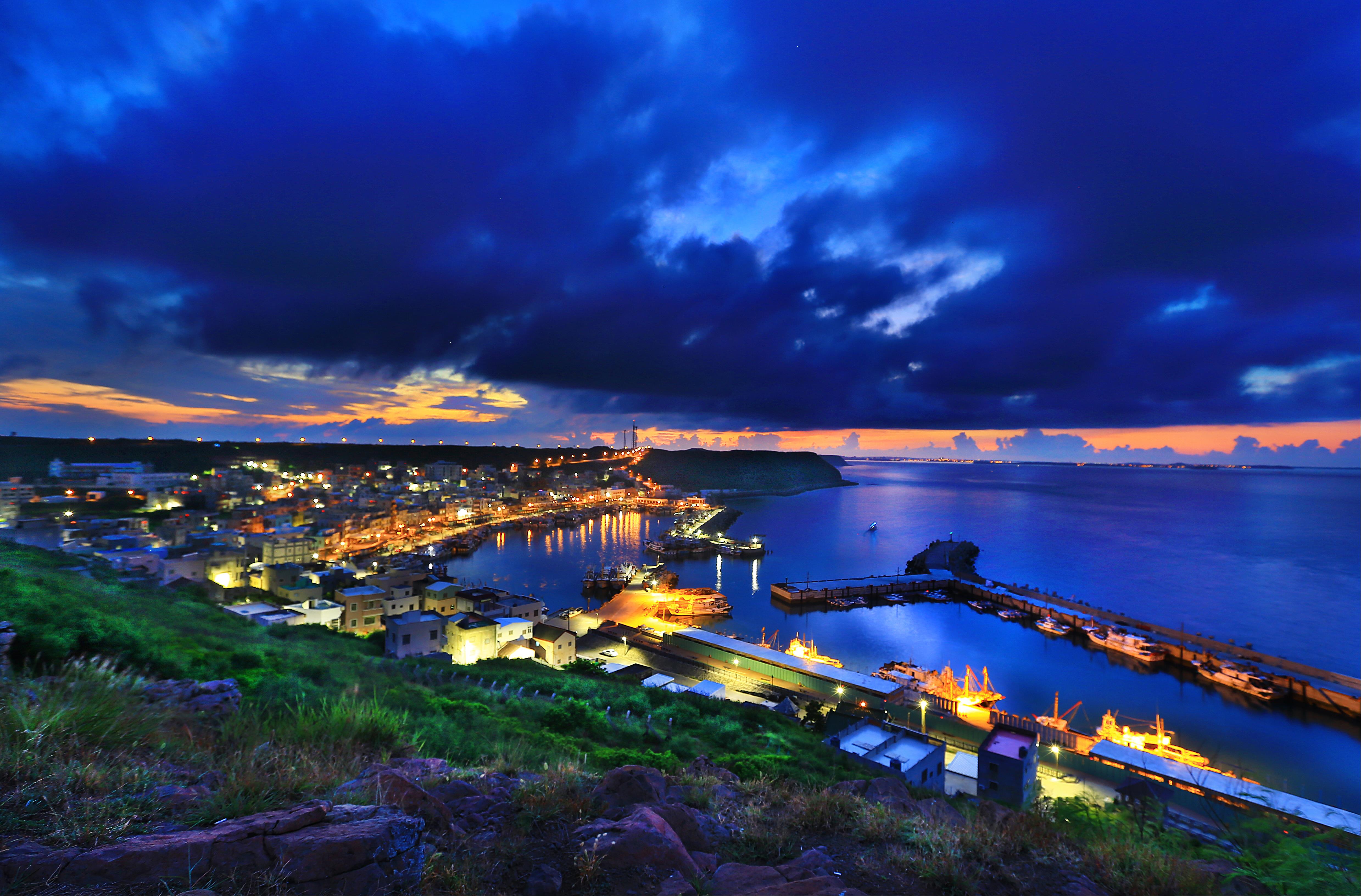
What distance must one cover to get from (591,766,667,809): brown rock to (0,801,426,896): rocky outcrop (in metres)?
0.92

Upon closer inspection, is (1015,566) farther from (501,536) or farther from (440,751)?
(440,751)

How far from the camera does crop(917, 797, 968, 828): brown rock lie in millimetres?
2795

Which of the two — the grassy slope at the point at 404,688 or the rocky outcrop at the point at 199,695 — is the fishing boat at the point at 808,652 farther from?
the rocky outcrop at the point at 199,695

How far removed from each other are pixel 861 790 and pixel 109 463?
947 inches

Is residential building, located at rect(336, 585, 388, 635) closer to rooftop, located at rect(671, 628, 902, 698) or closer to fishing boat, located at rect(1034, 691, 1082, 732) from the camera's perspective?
rooftop, located at rect(671, 628, 902, 698)

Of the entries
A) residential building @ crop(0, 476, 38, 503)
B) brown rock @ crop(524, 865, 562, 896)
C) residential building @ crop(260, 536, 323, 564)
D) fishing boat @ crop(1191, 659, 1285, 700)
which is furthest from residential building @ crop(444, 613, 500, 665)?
fishing boat @ crop(1191, 659, 1285, 700)

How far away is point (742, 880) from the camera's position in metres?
1.89

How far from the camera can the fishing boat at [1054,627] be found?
72.3ft

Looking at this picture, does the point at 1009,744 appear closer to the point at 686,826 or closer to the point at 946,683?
the point at 946,683

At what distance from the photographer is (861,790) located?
4.07 m

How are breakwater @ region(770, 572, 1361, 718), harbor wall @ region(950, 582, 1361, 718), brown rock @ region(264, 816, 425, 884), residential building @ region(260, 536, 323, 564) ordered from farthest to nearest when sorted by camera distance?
1. residential building @ region(260, 536, 323, 564)
2. breakwater @ region(770, 572, 1361, 718)
3. harbor wall @ region(950, 582, 1361, 718)
4. brown rock @ region(264, 816, 425, 884)

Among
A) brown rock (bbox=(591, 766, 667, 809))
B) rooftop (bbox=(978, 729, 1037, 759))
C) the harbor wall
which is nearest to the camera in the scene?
brown rock (bbox=(591, 766, 667, 809))

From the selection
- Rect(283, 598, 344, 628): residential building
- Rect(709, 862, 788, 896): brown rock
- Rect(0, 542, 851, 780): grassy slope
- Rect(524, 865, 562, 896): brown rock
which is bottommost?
Rect(283, 598, 344, 628): residential building

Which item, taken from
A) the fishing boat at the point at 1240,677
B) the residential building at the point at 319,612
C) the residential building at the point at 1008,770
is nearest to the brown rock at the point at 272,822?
the residential building at the point at 1008,770
